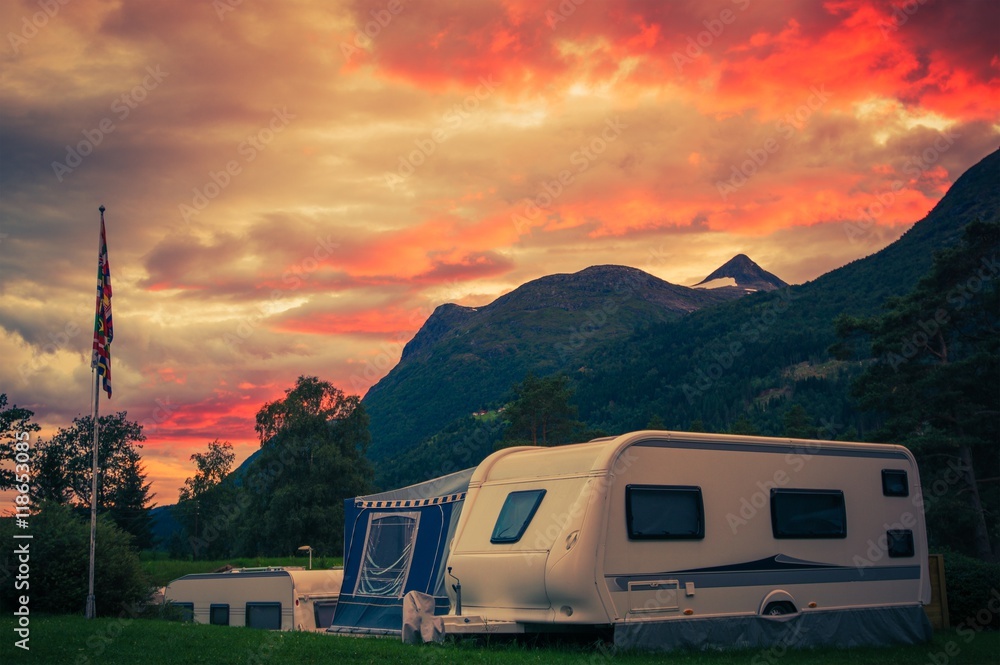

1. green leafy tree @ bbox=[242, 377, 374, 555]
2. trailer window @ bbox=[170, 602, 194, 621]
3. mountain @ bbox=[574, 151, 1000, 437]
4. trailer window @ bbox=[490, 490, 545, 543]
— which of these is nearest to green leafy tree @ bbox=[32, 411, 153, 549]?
green leafy tree @ bbox=[242, 377, 374, 555]

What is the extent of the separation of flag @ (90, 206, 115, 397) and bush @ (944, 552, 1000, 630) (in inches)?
726

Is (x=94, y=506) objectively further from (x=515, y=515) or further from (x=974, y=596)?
(x=974, y=596)

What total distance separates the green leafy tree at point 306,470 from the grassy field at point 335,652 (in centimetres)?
4306

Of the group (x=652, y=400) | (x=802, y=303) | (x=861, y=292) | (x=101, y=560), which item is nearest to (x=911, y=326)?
(x=101, y=560)

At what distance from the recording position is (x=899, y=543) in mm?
15641

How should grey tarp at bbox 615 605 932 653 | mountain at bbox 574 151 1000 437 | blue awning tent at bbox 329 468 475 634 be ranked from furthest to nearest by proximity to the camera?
1. mountain at bbox 574 151 1000 437
2. blue awning tent at bbox 329 468 475 634
3. grey tarp at bbox 615 605 932 653

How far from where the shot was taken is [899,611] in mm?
15258

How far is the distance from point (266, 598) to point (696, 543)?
1260cm

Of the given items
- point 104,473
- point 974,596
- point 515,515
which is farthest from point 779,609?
point 104,473

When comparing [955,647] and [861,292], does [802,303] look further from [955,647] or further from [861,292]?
[955,647]

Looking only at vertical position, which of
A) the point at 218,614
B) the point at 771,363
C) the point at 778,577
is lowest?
the point at 218,614

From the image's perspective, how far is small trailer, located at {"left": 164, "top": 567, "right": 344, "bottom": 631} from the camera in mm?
21516

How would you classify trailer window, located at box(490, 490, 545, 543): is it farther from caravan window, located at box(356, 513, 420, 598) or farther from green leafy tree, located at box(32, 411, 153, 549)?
green leafy tree, located at box(32, 411, 153, 549)

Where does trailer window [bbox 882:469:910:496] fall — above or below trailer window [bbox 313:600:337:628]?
above
